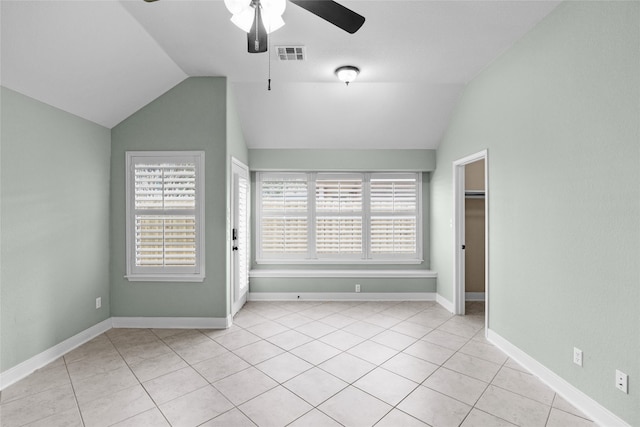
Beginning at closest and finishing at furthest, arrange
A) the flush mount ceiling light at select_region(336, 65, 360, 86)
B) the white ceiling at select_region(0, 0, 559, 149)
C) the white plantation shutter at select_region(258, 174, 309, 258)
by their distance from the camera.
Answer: the white ceiling at select_region(0, 0, 559, 149) < the flush mount ceiling light at select_region(336, 65, 360, 86) < the white plantation shutter at select_region(258, 174, 309, 258)

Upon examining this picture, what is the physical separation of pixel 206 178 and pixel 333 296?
8.23 feet

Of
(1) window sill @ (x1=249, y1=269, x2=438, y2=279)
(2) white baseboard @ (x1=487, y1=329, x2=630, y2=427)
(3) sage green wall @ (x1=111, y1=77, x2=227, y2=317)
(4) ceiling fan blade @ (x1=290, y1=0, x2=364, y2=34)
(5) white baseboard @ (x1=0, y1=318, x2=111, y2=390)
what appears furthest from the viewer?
(1) window sill @ (x1=249, y1=269, x2=438, y2=279)

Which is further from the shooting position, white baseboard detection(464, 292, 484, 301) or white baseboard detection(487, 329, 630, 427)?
white baseboard detection(464, 292, 484, 301)

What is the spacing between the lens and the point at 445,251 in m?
4.32

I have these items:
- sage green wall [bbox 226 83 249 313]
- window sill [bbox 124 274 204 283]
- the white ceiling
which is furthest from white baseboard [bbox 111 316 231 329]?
the white ceiling

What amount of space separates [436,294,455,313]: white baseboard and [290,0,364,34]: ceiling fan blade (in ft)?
12.2

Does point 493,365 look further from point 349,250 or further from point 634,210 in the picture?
point 349,250

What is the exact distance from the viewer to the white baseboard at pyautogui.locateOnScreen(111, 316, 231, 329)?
351cm

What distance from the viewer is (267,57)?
3.05m

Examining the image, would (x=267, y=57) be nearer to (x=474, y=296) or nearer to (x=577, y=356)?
(x=577, y=356)

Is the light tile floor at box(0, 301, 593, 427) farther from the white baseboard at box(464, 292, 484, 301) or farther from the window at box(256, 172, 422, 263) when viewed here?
the window at box(256, 172, 422, 263)

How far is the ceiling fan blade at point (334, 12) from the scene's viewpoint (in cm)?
153

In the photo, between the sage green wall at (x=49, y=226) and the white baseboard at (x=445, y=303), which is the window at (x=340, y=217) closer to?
the white baseboard at (x=445, y=303)

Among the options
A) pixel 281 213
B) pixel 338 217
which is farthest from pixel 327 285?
Answer: pixel 281 213
